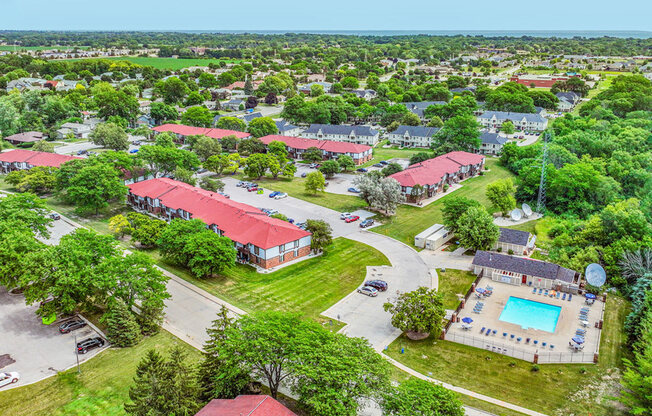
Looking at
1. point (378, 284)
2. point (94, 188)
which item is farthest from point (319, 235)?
point (94, 188)

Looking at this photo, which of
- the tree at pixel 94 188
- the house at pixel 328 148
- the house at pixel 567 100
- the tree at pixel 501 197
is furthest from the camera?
the house at pixel 567 100

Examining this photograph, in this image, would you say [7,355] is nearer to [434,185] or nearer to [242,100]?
[434,185]

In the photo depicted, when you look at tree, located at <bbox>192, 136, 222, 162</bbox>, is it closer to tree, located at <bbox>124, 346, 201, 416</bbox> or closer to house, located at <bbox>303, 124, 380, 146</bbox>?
house, located at <bbox>303, 124, 380, 146</bbox>

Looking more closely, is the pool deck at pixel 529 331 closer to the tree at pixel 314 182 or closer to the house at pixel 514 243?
the house at pixel 514 243

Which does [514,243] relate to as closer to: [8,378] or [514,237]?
[514,237]

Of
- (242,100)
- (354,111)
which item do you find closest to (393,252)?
(354,111)

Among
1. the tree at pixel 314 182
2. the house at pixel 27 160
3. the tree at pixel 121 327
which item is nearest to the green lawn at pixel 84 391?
the tree at pixel 121 327
